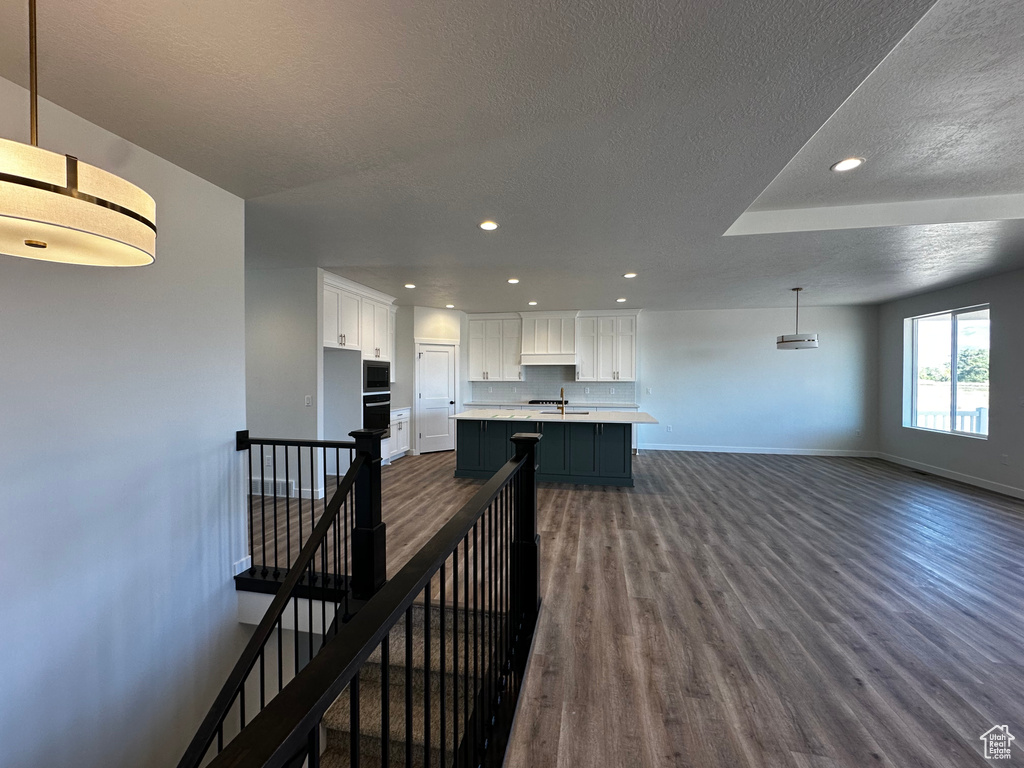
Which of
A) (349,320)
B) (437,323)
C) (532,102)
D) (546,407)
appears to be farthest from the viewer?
(546,407)

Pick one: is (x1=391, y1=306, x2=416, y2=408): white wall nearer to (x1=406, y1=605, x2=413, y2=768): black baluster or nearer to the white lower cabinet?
the white lower cabinet

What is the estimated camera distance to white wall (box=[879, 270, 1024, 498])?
15.7ft

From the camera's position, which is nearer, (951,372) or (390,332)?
(951,372)

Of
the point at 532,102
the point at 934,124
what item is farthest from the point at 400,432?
the point at 934,124

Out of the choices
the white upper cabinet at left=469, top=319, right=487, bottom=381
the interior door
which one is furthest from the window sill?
the interior door

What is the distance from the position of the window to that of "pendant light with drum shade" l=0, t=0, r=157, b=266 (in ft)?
26.2

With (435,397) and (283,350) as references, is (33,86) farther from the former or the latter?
(435,397)

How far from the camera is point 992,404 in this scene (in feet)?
16.7

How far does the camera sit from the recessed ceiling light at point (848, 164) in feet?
8.34

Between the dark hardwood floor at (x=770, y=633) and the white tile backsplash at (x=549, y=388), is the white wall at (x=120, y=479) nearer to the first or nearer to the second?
the dark hardwood floor at (x=770, y=633)

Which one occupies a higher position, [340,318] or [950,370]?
[340,318]

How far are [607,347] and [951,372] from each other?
15.4 feet

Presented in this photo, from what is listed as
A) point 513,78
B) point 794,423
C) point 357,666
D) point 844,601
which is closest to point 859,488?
point 794,423

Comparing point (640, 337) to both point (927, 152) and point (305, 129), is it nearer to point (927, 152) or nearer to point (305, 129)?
point (927, 152)
